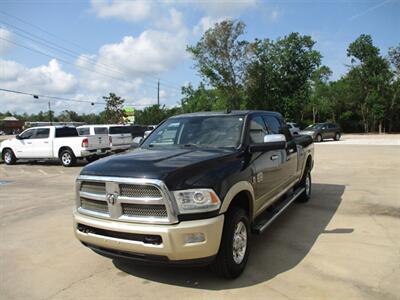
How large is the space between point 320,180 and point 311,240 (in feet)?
18.7

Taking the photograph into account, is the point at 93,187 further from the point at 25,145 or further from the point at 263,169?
the point at 25,145

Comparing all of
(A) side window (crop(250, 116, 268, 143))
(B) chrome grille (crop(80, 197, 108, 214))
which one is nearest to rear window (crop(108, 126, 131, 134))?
(A) side window (crop(250, 116, 268, 143))

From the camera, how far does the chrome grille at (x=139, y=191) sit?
3.58 metres

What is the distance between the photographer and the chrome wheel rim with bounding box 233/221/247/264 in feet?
13.3

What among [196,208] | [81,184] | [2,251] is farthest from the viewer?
[2,251]

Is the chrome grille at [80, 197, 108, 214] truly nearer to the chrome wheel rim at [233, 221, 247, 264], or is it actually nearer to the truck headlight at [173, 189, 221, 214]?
the truck headlight at [173, 189, 221, 214]

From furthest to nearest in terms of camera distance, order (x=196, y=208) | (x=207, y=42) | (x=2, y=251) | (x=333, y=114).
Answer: (x=333, y=114) → (x=207, y=42) → (x=2, y=251) → (x=196, y=208)

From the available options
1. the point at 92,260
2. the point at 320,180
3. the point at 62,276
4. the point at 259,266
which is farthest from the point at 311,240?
the point at 320,180

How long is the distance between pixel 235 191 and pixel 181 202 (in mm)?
698

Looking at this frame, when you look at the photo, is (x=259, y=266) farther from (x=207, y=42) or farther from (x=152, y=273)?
(x=207, y=42)

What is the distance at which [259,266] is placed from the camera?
445 centimetres

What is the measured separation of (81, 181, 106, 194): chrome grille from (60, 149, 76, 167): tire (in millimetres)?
12918

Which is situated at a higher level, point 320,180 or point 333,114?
point 333,114

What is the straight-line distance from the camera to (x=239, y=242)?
4.17m
